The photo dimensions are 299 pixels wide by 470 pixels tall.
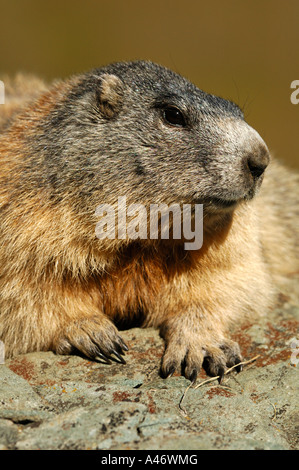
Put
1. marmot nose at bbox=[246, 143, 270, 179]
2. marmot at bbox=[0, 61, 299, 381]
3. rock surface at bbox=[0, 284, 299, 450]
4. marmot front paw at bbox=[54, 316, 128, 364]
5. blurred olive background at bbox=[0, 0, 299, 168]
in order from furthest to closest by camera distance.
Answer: blurred olive background at bbox=[0, 0, 299, 168] < marmot front paw at bbox=[54, 316, 128, 364] < marmot at bbox=[0, 61, 299, 381] < marmot nose at bbox=[246, 143, 270, 179] < rock surface at bbox=[0, 284, 299, 450]

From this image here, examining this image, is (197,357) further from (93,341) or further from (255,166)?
(255,166)

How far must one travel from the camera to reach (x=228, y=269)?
6.18 metres

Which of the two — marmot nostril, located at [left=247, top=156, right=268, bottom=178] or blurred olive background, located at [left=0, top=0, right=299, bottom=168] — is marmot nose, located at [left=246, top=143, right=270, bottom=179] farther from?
blurred olive background, located at [left=0, top=0, right=299, bottom=168]

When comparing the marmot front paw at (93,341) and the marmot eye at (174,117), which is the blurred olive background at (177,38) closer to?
the marmot eye at (174,117)

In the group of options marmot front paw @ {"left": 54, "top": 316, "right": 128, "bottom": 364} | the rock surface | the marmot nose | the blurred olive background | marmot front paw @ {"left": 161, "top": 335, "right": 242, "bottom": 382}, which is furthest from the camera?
the blurred olive background

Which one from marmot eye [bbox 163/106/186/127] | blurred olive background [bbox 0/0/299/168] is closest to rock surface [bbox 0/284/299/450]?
marmot eye [bbox 163/106/186/127]

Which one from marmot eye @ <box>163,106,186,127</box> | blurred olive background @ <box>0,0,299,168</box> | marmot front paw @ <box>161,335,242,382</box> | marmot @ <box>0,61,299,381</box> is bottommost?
marmot front paw @ <box>161,335,242,382</box>

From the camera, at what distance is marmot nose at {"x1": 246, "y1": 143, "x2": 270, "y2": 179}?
5.04 meters

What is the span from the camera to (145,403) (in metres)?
4.56

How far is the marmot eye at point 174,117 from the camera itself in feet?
17.6

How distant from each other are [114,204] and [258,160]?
131 cm

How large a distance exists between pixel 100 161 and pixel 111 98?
669 millimetres

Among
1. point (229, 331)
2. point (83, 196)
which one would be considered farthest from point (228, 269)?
point (83, 196)

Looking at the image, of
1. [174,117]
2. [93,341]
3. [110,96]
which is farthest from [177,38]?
[93,341]
